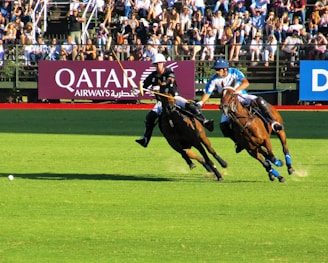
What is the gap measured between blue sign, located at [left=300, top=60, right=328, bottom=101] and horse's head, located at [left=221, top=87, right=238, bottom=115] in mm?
20750

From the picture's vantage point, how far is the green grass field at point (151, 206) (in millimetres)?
10781

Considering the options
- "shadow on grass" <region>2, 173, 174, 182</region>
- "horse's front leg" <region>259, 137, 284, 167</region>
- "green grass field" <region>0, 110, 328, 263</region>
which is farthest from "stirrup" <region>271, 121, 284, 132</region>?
"shadow on grass" <region>2, 173, 174, 182</region>

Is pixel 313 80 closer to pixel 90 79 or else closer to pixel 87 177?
pixel 90 79

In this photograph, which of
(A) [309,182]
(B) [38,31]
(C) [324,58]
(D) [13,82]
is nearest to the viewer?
(A) [309,182]

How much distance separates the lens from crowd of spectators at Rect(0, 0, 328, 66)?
38812 millimetres

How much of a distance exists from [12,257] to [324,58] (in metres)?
28.3

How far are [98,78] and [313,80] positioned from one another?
25.2 ft

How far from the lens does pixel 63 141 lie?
2527 centimetres

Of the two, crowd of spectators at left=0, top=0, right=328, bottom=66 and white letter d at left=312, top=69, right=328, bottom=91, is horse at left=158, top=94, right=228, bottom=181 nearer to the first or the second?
white letter d at left=312, top=69, right=328, bottom=91

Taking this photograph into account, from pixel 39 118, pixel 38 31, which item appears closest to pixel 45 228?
pixel 39 118

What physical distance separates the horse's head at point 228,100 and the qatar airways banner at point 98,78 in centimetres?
2121

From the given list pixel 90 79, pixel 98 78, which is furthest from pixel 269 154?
pixel 90 79

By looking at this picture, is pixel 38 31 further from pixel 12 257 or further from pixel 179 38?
pixel 12 257

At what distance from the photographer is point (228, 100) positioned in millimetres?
16578
